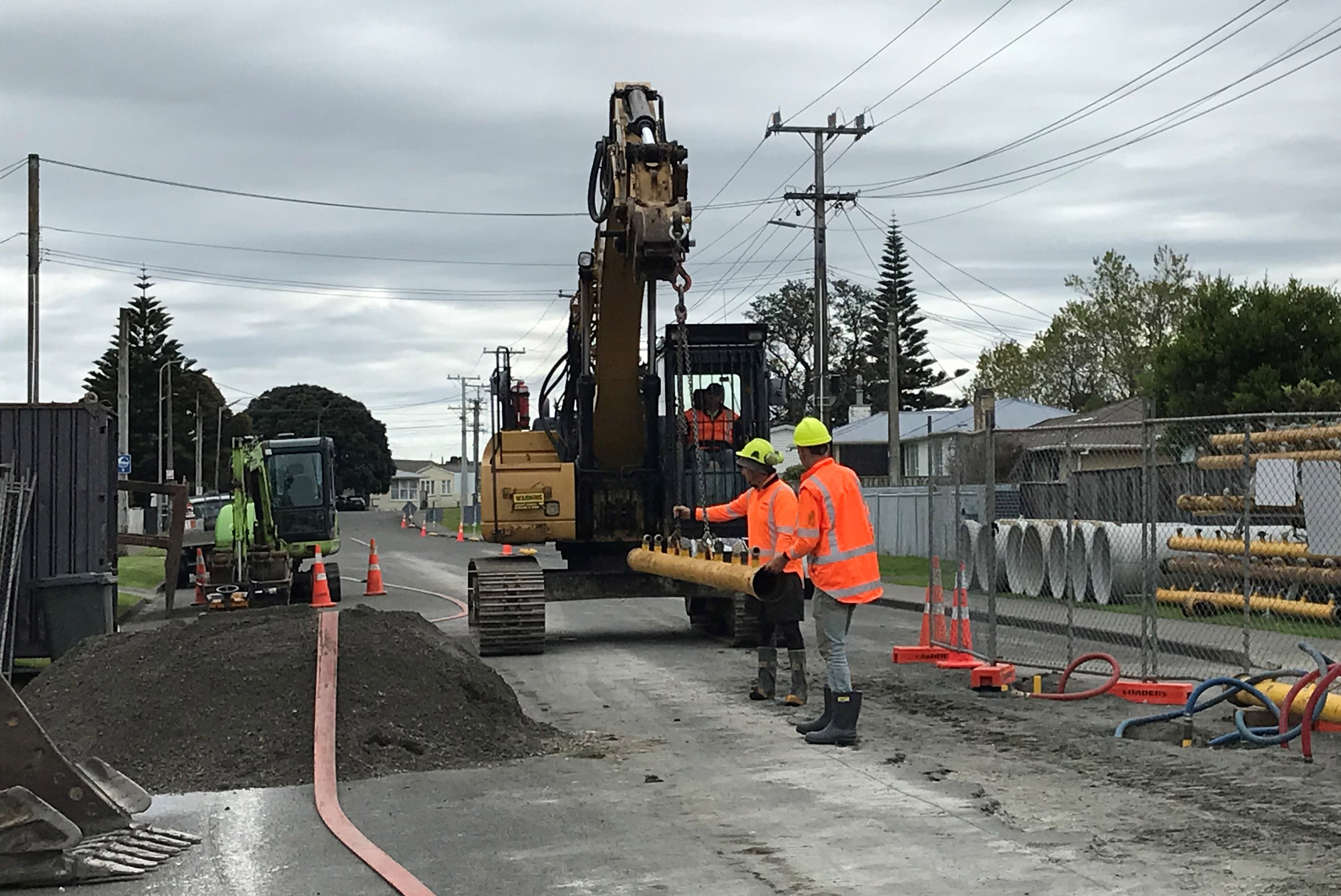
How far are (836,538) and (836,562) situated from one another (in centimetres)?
16

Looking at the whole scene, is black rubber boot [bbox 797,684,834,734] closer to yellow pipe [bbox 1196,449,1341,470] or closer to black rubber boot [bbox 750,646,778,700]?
black rubber boot [bbox 750,646,778,700]

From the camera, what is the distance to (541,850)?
24.6ft

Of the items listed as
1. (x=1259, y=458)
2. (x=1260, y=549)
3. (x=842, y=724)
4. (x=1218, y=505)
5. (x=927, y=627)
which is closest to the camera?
(x=842, y=724)

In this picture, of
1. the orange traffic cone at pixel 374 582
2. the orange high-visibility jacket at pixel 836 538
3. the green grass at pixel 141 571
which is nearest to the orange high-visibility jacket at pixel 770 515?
the orange high-visibility jacket at pixel 836 538

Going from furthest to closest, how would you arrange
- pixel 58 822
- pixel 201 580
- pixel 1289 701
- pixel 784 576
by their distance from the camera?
pixel 201 580, pixel 784 576, pixel 1289 701, pixel 58 822

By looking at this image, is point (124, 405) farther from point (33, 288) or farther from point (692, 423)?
point (692, 423)

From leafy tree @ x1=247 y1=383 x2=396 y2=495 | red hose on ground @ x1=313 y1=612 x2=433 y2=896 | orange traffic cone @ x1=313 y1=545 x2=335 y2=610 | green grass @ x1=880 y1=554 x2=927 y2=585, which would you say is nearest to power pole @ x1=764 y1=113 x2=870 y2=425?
green grass @ x1=880 y1=554 x2=927 y2=585

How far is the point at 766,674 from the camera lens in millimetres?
12680

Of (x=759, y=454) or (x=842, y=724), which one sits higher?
(x=759, y=454)

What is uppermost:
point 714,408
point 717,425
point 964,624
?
point 714,408

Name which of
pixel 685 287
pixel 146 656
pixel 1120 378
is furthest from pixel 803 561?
pixel 1120 378

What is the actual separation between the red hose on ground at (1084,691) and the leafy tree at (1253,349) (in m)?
28.3

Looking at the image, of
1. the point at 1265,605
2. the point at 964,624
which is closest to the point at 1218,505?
the point at 1265,605

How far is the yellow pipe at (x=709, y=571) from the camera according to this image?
11148 mm
